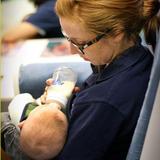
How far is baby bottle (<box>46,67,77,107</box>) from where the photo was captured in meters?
0.94

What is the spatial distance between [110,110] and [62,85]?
23 cm

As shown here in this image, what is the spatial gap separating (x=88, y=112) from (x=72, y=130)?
0.24 feet

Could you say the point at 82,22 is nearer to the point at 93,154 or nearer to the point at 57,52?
the point at 93,154

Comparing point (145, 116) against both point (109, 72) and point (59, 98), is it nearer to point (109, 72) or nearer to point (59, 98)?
point (109, 72)

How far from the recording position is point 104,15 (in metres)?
0.82

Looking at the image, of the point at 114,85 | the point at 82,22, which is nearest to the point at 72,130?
the point at 114,85

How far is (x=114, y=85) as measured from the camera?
0.83 m

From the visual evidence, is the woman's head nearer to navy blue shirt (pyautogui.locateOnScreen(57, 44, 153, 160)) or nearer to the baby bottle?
navy blue shirt (pyautogui.locateOnScreen(57, 44, 153, 160))

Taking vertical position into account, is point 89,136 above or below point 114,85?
below

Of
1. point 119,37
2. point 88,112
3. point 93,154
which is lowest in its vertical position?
point 93,154

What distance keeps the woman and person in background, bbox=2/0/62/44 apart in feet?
2.09

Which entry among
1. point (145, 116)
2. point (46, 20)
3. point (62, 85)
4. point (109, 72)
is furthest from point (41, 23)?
point (145, 116)

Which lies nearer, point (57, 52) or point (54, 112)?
point (54, 112)

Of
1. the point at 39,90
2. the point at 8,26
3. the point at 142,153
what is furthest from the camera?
the point at 8,26
